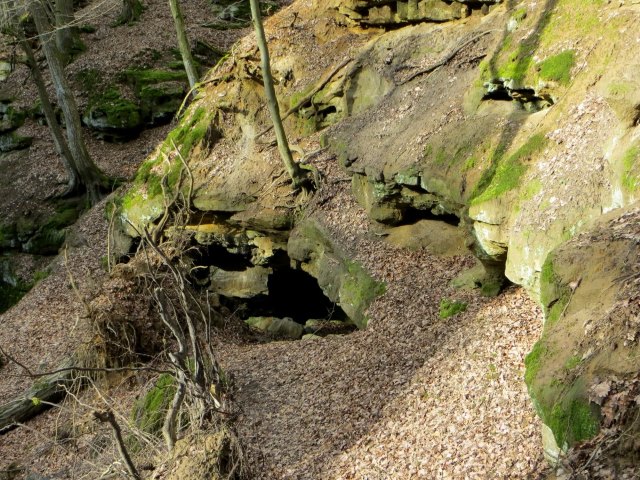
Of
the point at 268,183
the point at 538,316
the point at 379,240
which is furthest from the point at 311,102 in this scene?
the point at 538,316

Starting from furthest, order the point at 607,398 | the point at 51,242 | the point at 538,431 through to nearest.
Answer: the point at 51,242
the point at 538,431
the point at 607,398

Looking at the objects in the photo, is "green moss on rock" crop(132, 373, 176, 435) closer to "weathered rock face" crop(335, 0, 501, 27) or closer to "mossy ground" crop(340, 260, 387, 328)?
"mossy ground" crop(340, 260, 387, 328)

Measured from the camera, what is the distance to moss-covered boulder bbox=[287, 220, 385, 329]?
11883 mm

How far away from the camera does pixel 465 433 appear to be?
7.41 m

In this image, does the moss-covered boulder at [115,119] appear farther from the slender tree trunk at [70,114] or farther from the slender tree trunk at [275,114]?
the slender tree trunk at [275,114]

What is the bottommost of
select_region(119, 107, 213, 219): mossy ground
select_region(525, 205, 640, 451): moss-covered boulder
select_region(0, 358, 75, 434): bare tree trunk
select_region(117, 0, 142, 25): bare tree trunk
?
select_region(0, 358, 75, 434): bare tree trunk

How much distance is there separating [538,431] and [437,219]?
6116 mm

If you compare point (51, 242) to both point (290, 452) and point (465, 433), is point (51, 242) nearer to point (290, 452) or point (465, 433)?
point (290, 452)

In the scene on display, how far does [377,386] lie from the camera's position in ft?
30.4

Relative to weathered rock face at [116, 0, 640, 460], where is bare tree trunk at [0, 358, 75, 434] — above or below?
below

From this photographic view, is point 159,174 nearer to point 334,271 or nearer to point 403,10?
point 334,271

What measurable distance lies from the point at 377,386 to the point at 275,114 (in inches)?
287

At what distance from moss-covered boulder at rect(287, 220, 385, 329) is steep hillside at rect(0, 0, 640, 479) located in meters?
0.05

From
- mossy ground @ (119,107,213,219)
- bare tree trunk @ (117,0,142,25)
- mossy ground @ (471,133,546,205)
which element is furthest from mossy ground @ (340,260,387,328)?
bare tree trunk @ (117,0,142,25)
